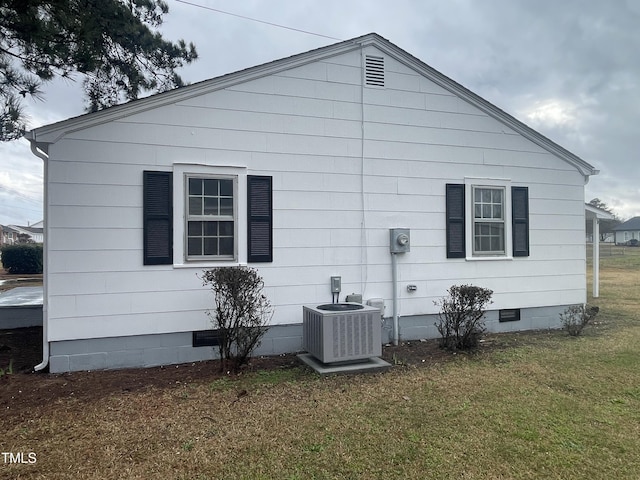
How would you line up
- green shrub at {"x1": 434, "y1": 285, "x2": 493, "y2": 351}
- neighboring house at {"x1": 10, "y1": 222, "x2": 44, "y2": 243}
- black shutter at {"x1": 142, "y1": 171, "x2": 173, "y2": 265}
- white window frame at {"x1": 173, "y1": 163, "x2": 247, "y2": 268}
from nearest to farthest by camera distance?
black shutter at {"x1": 142, "y1": 171, "x2": 173, "y2": 265} → white window frame at {"x1": 173, "y1": 163, "x2": 247, "y2": 268} → green shrub at {"x1": 434, "y1": 285, "x2": 493, "y2": 351} → neighboring house at {"x1": 10, "y1": 222, "x2": 44, "y2": 243}

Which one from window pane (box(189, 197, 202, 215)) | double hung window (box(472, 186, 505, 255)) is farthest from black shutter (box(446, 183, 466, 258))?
window pane (box(189, 197, 202, 215))

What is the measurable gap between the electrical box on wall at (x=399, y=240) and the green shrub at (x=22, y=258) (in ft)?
61.0

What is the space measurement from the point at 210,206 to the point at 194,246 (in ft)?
1.86

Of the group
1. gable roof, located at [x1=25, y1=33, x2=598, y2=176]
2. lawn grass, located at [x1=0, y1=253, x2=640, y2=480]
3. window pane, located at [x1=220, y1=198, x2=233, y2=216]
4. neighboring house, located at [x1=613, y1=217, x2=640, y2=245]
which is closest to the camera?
lawn grass, located at [x1=0, y1=253, x2=640, y2=480]

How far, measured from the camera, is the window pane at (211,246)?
18.0ft

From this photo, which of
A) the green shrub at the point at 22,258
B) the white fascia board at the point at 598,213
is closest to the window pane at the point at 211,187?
the white fascia board at the point at 598,213

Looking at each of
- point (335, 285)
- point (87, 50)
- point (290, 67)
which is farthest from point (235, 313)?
point (87, 50)

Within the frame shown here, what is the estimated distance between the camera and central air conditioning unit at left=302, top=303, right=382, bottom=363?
4.91 metres

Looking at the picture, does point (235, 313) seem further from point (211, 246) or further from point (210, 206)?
point (210, 206)

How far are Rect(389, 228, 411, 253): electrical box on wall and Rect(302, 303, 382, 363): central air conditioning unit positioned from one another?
138cm

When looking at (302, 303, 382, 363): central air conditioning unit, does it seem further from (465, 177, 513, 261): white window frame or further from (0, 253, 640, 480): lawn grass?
(465, 177, 513, 261): white window frame

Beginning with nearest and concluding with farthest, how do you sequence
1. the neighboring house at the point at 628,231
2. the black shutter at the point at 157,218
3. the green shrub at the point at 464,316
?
1. the black shutter at the point at 157,218
2. the green shrub at the point at 464,316
3. the neighboring house at the point at 628,231

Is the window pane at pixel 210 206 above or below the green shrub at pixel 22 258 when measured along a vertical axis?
above

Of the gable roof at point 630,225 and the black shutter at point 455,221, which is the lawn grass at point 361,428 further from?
the gable roof at point 630,225
